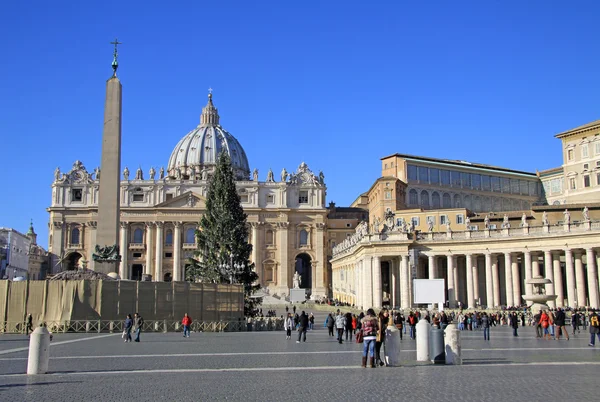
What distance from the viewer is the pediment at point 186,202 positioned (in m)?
97.5

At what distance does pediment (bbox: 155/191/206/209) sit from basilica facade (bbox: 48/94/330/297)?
150 millimetres

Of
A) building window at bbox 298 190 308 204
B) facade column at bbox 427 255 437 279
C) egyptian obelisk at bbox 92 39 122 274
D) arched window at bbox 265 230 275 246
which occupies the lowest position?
facade column at bbox 427 255 437 279

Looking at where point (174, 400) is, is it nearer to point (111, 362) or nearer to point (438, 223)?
point (111, 362)

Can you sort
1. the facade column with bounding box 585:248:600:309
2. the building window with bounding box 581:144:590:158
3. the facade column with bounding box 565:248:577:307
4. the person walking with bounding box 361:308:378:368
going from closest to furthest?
the person walking with bounding box 361:308:378:368, the facade column with bounding box 585:248:600:309, the facade column with bounding box 565:248:577:307, the building window with bounding box 581:144:590:158

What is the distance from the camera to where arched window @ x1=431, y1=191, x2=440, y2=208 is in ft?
267

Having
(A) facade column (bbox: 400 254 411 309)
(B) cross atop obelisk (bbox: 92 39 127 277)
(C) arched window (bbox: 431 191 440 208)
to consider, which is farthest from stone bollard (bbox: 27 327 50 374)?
(C) arched window (bbox: 431 191 440 208)

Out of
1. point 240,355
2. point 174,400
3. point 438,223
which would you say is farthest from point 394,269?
point 174,400

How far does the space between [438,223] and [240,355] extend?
4986 cm

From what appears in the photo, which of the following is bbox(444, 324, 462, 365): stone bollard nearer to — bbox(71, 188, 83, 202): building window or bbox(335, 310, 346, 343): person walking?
bbox(335, 310, 346, 343): person walking

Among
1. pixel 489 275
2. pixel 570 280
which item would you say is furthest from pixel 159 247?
pixel 570 280

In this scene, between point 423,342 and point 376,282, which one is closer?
point 423,342

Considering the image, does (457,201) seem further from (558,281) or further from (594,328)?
(594,328)

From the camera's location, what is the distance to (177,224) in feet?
318

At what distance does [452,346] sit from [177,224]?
85142mm
